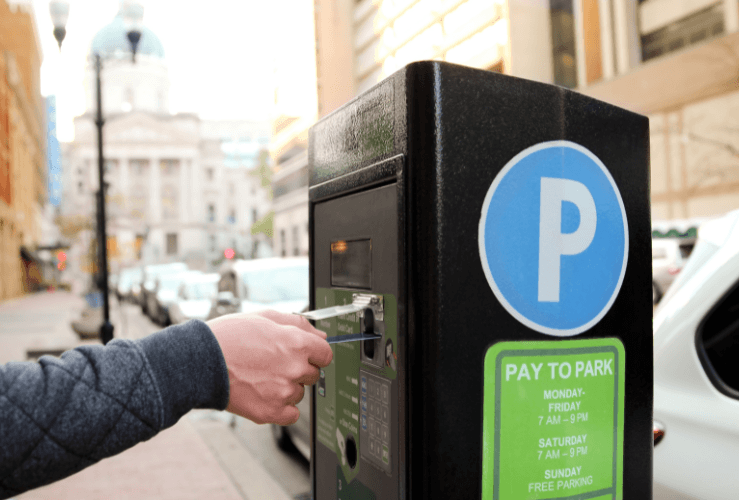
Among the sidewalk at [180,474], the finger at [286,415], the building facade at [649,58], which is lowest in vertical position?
the sidewalk at [180,474]

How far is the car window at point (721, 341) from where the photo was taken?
190 cm

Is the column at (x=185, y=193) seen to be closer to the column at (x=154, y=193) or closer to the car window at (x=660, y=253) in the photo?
the column at (x=154, y=193)

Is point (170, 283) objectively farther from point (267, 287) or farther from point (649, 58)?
point (649, 58)

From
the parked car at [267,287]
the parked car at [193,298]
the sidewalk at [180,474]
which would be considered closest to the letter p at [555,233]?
the sidewalk at [180,474]

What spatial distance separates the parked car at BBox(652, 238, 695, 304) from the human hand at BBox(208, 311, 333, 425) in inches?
459

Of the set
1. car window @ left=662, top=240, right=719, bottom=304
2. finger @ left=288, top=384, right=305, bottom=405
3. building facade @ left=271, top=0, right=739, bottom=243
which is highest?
building facade @ left=271, top=0, right=739, bottom=243

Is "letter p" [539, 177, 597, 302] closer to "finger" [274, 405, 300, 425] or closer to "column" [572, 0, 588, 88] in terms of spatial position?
"finger" [274, 405, 300, 425]

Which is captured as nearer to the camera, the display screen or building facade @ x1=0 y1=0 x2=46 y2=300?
the display screen

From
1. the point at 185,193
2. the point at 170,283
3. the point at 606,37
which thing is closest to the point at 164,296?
the point at 170,283

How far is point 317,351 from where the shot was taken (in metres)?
1.35

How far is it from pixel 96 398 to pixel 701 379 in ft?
5.27

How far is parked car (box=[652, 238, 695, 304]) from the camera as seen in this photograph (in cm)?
1285

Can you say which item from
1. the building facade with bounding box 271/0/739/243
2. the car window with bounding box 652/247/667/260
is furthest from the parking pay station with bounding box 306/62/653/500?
the car window with bounding box 652/247/667/260

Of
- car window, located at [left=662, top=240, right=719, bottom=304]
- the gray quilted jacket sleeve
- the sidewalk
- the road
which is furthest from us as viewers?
the road
